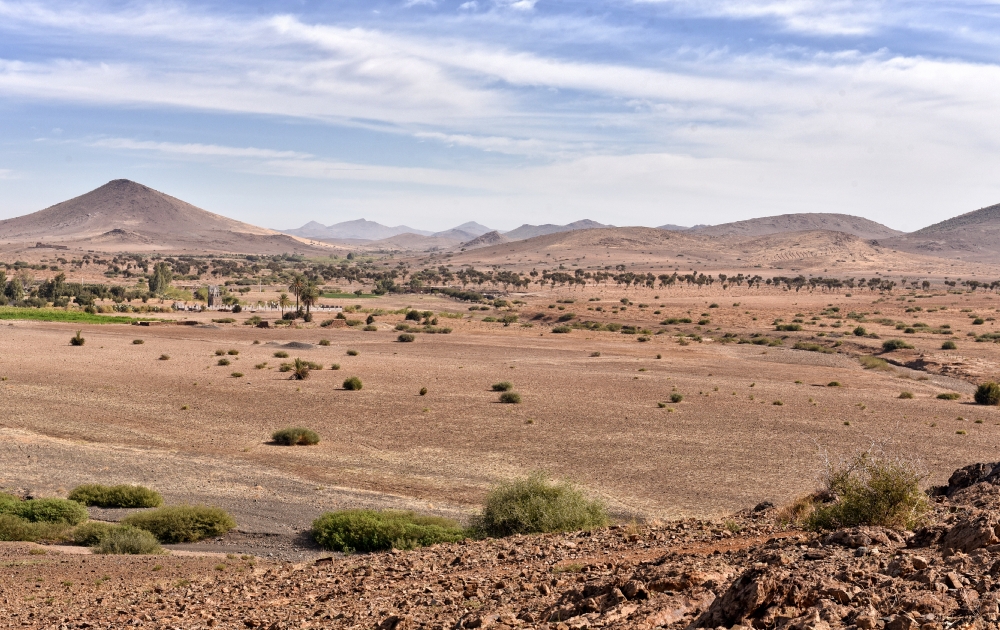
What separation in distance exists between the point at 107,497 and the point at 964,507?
60.0ft

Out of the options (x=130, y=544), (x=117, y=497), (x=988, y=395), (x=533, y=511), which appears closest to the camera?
(x=130, y=544)

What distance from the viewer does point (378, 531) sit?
17.9m

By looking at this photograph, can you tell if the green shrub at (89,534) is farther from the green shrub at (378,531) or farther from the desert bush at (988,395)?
the desert bush at (988,395)

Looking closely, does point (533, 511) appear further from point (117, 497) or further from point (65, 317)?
point (65, 317)

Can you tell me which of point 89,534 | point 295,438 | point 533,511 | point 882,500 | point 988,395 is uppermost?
point 882,500

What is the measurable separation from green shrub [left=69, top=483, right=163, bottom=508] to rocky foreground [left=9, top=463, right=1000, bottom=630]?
4127 mm

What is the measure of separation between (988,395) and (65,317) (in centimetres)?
7007

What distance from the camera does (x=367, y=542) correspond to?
17828 mm

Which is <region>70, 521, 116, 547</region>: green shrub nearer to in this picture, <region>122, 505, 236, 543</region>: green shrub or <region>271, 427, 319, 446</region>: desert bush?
<region>122, 505, 236, 543</region>: green shrub

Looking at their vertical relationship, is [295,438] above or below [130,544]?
below

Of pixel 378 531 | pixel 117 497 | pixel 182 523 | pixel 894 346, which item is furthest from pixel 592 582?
pixel 894 346

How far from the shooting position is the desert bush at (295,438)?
29844 mm

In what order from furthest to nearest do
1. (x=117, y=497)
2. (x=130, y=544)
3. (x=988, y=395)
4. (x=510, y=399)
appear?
(x=988, y=395), (x=510, y=399), (x=117, y=497), (x=130, y=544)

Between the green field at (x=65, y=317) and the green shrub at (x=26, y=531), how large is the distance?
61015mm
